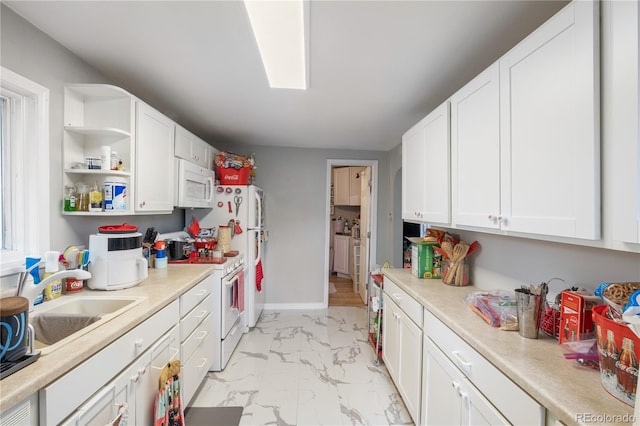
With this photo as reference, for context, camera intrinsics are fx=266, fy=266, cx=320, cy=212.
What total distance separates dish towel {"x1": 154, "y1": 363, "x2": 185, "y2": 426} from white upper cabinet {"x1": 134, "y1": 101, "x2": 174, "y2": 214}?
1105mm

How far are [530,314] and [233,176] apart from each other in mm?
2901

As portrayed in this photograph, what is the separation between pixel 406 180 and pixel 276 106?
136 centimetres

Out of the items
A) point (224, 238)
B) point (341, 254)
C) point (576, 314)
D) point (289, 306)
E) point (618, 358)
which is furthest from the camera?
point (341, 254)

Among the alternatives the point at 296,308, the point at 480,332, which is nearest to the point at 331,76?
the point at 480,332

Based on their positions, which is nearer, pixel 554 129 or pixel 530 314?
pixel 554 129

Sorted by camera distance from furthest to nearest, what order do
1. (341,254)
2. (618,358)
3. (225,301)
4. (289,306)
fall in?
(341,254) → (289,306) → (225,301) → (618,358)

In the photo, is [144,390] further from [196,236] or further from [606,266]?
[606,266]

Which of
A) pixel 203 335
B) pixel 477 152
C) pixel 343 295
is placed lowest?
pixel 343 295

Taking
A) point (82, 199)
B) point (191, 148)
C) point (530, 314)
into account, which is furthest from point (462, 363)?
point (191, 148)

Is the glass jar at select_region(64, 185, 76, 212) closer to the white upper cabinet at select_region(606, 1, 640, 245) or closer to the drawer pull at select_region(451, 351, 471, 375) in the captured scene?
the drawer pull at select_region(451, 351, 471, 375)

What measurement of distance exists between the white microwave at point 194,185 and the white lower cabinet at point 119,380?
3.66 feet

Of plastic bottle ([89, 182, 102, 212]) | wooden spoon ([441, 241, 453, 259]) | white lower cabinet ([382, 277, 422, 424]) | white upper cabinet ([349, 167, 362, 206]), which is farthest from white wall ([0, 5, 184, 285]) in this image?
white upper cabinet ([349, 167, 362, 206])

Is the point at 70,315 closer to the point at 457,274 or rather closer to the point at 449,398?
the point at 449,398

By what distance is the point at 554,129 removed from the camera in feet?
3.24
